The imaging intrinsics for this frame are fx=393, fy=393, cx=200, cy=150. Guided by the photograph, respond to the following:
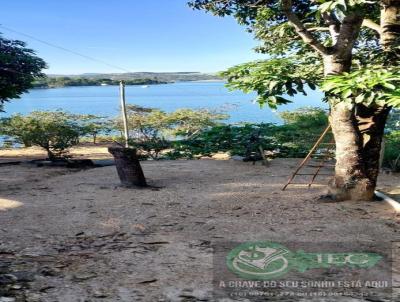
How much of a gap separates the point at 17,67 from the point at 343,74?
14.4 m

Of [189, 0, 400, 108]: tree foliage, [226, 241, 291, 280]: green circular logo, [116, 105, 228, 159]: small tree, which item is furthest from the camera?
[116, 105, 228, 159]: small tree

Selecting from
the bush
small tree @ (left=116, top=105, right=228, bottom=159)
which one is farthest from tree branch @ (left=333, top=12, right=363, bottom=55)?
small tree @ (left=116, top=105, right=228, bottom=159)

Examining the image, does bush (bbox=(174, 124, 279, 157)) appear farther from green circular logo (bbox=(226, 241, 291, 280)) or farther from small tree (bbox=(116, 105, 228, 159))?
green circular logo (bbox=(226, 241, 291, 280))

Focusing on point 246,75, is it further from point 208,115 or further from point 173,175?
point 208,115

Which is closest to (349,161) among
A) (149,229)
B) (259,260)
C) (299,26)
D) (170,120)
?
(299,26)

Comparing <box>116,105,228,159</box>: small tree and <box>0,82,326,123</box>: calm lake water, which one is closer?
<box>116,105,228,159</box>: small tree

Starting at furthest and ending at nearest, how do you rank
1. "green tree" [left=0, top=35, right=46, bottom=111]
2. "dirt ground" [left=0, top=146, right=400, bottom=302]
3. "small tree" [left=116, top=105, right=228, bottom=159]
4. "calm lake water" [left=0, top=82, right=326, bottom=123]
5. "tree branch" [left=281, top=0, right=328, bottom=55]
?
"calm lake water" [left=0, top=82, right=326, bottom=123], "small tree" [left=116, top=105, right=228, bottom=159], "green tree" [left=0, top=35, right=46, bottom=111], "tree branch" [left=281, top=0, right=328, bottom=55], "dirt ground" [left=0, top=146, right=400, bottom=302]

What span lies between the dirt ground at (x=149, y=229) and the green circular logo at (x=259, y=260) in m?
0.25

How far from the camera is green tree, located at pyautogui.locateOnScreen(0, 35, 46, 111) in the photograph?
1532cm

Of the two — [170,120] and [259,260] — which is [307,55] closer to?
[259,260]

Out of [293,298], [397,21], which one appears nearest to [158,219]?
[293,298]

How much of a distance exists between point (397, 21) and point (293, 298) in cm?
527

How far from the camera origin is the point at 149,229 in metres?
5.58
